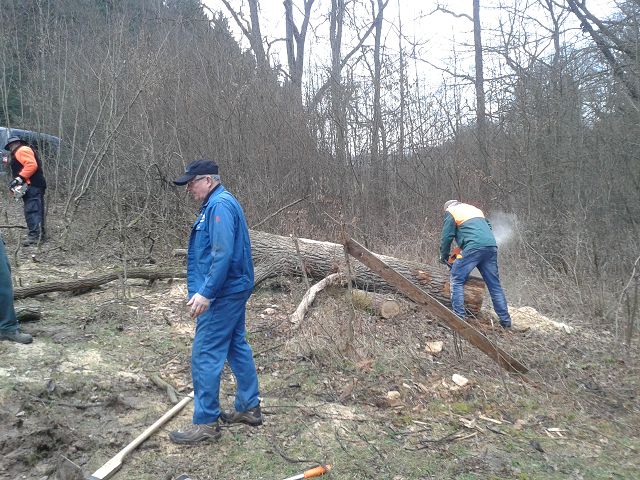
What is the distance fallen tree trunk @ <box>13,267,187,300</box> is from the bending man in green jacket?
3794 mm

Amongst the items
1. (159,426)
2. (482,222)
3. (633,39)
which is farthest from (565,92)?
(159,426)

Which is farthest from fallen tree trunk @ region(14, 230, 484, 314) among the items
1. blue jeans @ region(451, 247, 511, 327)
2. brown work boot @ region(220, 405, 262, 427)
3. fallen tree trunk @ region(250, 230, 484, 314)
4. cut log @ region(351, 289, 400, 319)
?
brown work boot @ region(220, 405, 262, 427)

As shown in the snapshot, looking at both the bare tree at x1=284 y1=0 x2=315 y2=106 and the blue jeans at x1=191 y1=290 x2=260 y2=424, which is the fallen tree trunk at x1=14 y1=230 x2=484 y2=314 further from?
the bare tree at x1=284 y1=0 x2=315 y2=106

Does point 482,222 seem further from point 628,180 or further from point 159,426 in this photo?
point 628,180

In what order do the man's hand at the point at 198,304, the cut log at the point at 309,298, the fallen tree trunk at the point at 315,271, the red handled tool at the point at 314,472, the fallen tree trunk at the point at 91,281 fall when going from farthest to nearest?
the fallen tree trunk at the point at 315,271 < the fallen tree trunk at the point at 91,281 < the cut log at the point at 309,298 < the man's hand at the point at 198,304 < the red handled tool at the point at 314,472

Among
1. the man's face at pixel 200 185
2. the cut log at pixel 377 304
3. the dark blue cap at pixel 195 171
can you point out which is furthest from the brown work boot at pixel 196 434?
the cut log at pixel 377 304

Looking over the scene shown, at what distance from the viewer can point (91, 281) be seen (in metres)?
6.80

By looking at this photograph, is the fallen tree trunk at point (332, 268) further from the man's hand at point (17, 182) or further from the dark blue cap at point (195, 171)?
the man's hand at point (17, 182)

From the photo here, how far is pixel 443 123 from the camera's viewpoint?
45.7ft

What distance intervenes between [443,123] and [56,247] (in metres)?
9.79

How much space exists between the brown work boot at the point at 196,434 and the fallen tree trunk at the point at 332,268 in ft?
11.9

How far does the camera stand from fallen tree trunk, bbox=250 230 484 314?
282 inches

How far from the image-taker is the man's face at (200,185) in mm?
3672

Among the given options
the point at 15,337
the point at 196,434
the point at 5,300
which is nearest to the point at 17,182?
the point at 5,300
